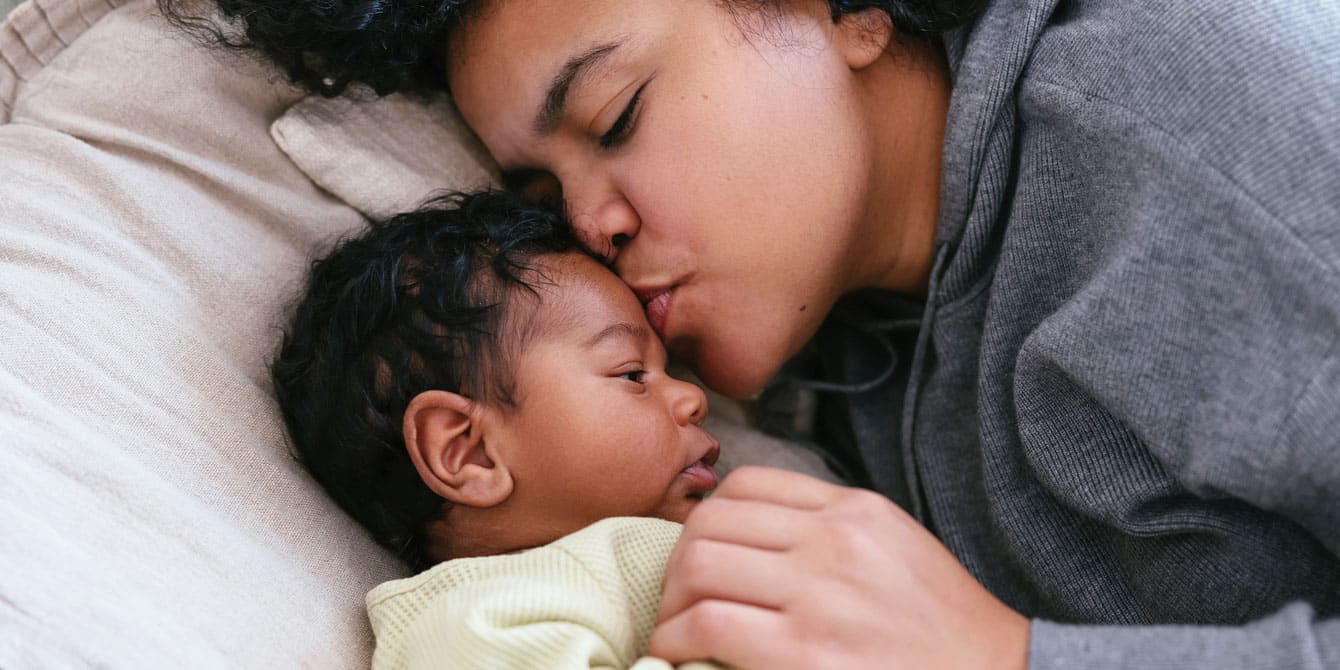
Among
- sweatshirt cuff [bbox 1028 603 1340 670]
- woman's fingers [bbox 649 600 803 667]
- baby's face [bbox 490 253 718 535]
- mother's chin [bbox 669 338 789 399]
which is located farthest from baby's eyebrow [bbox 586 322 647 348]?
sweatshirt cuff [bbox 1028 603 1340 670]

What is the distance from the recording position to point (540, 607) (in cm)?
87

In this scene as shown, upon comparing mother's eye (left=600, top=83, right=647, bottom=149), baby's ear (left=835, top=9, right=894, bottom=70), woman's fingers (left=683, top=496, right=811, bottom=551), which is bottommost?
woman's fingers (left=683, top=496, right=811, bottom=551)

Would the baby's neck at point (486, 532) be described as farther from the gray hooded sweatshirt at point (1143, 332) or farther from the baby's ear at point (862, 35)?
the baby's ear at point (862, 35)

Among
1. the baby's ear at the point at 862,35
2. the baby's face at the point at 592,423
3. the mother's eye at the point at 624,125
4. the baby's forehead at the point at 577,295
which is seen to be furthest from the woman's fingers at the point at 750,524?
the baby's ear at the point at 862,35

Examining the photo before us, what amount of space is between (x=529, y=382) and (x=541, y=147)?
298 mm

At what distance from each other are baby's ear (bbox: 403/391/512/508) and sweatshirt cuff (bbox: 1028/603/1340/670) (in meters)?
0.52

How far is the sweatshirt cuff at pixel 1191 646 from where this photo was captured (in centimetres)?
76

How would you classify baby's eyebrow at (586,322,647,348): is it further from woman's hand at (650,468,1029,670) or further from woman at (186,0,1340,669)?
woman's hand at (650,468,1029,670)

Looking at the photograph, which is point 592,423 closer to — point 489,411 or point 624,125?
point 489,411

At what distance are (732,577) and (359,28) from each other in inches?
29.7

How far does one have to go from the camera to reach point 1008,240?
113cm

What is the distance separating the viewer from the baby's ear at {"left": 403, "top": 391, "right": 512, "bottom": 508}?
41.4 inches

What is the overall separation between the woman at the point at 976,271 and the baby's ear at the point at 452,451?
25 centimetres

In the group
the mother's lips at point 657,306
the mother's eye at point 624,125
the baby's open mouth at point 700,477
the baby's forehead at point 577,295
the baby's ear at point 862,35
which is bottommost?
the baby's open mouth at point 700,477
